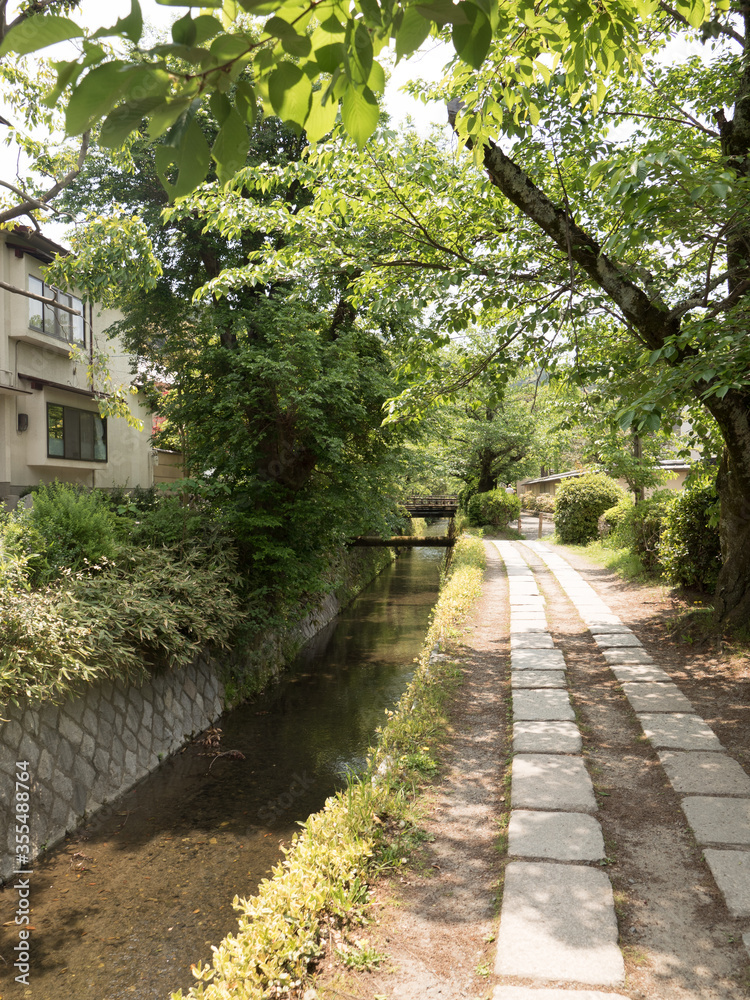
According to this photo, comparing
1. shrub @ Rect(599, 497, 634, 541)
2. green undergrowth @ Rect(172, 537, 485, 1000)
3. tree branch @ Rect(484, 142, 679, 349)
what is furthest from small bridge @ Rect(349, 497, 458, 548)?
green undergrowth @ Rect(172, 537, 485, 1000)

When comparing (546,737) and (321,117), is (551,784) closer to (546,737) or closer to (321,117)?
(546,737)

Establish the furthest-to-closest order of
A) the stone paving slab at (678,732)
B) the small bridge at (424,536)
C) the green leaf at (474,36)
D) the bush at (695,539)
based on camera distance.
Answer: the small bridge at (424,536) < the bush at (695,539) < the stone paving slab at (678,732) < the green leaf at (474,36)

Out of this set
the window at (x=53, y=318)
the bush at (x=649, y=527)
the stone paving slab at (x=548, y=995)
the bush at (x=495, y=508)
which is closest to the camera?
the stone paving slab at (x=548, y=995)

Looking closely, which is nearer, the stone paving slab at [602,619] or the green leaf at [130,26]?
the green leaf at [130,26]

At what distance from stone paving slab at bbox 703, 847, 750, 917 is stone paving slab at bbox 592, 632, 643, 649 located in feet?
14.8

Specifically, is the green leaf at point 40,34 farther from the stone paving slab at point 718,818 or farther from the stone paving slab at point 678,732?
the stone paving slab at point 678,732

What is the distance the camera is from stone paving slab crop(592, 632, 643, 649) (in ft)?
25.6

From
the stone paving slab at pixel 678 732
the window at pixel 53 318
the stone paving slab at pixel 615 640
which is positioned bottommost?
the stone paving slab at pixel 678 732

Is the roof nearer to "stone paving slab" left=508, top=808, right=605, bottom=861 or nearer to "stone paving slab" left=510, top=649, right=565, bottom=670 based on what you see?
"stone paving slab" left=510, top=649, right=565, bottom=670

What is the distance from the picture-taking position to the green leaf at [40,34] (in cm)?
116

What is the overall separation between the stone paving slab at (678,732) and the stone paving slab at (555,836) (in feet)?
Answer: 4.54

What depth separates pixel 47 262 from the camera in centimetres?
1546

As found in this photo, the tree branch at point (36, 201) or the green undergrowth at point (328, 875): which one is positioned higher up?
the tree branch at point (36, 201)

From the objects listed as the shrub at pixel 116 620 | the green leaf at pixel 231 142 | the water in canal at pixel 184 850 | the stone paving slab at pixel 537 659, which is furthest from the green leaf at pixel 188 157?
the stone paving slab at pixel 537 659
